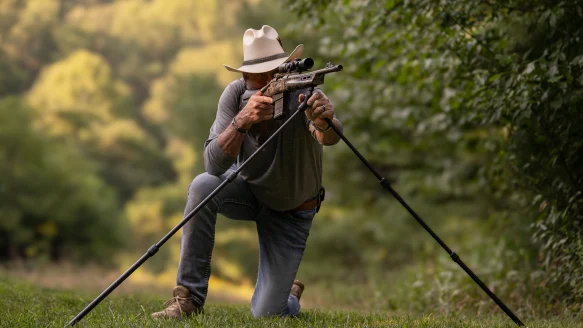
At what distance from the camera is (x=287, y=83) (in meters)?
4.18

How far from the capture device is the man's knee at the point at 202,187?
4418 mm

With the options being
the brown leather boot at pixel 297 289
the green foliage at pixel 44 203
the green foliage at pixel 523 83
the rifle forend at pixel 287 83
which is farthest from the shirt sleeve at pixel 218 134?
the green foliage at pixel 44 203

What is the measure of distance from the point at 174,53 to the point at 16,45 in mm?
11513

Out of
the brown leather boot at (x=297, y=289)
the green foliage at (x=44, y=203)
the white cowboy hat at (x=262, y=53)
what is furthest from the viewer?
the green foliage at (x=44, y=203)

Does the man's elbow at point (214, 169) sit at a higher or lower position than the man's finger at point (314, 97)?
lower

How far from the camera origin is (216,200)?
15.0 feet

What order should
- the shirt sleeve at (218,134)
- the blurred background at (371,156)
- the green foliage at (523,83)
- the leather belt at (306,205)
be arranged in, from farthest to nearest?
1. the blurred background at (371,156)
2. the green foliage at (523,83)
3. the leather belt at (306,205)
4. the shirt sleeve at (218,134)

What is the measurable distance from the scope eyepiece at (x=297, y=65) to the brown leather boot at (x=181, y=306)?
4.77ft

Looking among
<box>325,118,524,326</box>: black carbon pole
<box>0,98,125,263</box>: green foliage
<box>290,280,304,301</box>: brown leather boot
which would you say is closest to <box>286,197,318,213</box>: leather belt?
<box>290,280,304,301</box>: brown leather boot

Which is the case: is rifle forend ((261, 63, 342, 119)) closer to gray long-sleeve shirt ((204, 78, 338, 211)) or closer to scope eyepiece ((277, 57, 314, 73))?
scope eyepiece ((277, 57, 314, 73))

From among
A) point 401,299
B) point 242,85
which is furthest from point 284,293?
point 401,299

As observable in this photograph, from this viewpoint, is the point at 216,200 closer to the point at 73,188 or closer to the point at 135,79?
the point at 73,188

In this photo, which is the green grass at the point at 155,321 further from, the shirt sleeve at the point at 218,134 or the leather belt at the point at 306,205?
the shirt sleeve at the point at 218,134

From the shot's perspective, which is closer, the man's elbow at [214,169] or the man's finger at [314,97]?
the man's finger at [314,97]
